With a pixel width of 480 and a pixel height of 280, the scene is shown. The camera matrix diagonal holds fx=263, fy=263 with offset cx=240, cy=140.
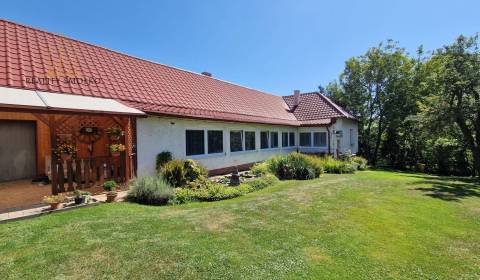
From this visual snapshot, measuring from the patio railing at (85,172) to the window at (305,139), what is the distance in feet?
58.5

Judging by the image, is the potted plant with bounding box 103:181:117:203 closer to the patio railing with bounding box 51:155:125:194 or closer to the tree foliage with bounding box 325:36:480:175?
the patio railing with bounding box 51:155:125:194

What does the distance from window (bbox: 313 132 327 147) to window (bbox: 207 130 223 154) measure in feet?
36.2

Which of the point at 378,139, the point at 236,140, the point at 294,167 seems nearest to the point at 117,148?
the point at 236,140

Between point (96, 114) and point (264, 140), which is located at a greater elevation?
point (96, 114)

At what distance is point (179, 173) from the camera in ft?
36.3

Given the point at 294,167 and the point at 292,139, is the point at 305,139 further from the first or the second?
the point at 294,167

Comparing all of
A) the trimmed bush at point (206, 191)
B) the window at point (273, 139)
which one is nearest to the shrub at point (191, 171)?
the trimmed bush at point (206, 191)

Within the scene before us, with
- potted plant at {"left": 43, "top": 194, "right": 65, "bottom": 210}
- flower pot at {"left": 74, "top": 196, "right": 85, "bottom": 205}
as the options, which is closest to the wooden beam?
potted plant at {"left": 43, "top": 194, "right": 65, "bottom": 210}

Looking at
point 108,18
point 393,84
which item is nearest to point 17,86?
point 108,18

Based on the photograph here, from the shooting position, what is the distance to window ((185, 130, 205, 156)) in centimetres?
1402

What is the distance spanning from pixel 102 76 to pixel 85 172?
5.30 meters

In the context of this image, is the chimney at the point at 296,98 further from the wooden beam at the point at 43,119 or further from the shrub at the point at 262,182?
the wooden beam at the point at 43,119

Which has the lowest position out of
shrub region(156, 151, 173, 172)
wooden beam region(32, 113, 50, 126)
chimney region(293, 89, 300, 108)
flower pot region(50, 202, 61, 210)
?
flower pot region(50, 202, 61, 210)

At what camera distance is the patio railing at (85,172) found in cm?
845
